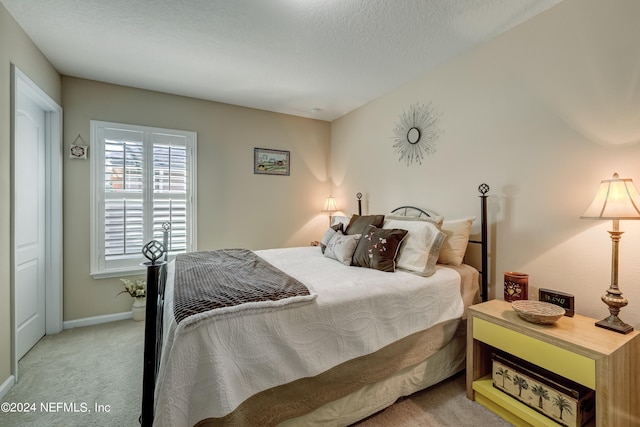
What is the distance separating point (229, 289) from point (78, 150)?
8.74 ft

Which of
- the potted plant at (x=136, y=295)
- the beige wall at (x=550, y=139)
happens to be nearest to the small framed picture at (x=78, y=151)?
the potted plant at (x=136, y=295)

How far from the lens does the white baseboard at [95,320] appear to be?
2988mm

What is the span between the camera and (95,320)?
3.09 metres

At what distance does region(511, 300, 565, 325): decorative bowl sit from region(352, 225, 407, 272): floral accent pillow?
31.5 inches

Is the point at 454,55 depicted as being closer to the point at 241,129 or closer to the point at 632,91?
the point at 632,91

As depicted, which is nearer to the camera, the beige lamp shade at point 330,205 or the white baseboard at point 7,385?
the white baseboard at point 7,385

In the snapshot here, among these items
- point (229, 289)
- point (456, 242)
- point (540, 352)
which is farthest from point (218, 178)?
point (540, 352)

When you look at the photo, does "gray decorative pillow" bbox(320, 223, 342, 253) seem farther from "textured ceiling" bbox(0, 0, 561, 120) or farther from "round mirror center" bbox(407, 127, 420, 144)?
"textured ceiling" bbox(0, 0, 561, 120)

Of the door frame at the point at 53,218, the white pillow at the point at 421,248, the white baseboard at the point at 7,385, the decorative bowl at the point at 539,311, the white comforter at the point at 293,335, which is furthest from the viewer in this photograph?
the door frame at the point at 53,218

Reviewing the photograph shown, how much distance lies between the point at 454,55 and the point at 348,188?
2.01 meters

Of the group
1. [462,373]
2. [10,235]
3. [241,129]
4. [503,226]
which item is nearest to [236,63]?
[241,129]

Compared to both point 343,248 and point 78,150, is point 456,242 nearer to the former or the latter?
point 343,248

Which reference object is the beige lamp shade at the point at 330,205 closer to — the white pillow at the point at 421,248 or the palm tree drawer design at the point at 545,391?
the white pillow at the point at 421,248

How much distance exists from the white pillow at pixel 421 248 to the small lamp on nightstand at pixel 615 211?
867 mm
